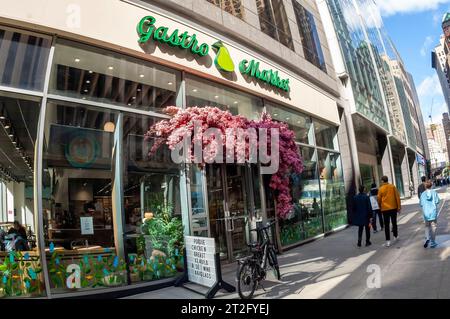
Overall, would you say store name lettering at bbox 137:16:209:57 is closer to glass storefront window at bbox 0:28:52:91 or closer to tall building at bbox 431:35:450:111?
glass storefront window at bbox 0:28:52:91

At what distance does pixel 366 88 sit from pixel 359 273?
1926cm

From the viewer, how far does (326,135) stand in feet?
54.9

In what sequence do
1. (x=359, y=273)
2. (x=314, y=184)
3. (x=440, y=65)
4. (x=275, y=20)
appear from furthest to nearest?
(x=440, y=65), (x=314, y=184), (x=275, y=20), (x=359, y=273)

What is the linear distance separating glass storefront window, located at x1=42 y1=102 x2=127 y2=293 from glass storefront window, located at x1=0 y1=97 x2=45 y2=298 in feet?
0.74

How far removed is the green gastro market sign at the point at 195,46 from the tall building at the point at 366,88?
889 cm

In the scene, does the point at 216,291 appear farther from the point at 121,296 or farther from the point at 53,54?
the point at 53,54

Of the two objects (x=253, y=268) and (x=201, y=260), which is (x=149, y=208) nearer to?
(x=201, y=260)

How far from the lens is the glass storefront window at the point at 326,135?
51.4 ft

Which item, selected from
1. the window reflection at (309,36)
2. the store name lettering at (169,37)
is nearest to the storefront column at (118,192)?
the store name lettering at (169,37)

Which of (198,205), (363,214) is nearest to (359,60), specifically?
(363,214)

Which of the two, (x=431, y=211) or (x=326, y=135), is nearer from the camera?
(x=431, y=211)

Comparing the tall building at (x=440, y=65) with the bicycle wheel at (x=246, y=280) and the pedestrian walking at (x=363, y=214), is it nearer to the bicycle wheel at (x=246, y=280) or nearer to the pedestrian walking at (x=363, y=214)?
the pedestrian walking at (x=363, y=214)
